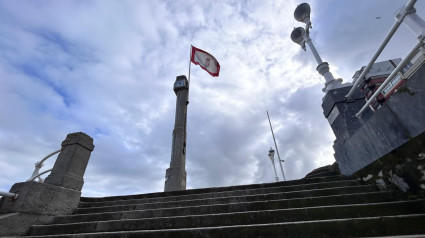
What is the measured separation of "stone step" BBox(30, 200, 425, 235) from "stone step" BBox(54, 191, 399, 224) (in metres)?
0.37

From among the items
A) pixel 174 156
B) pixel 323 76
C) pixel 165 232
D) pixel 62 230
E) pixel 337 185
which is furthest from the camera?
pixel 174 156

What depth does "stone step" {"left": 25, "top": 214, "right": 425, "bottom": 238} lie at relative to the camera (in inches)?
83.9

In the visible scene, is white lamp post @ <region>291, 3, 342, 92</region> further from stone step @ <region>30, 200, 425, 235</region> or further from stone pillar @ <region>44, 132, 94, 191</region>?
stone pillar @ <region>44, 132, 94, 191</region>

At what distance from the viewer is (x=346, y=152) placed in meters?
3.87

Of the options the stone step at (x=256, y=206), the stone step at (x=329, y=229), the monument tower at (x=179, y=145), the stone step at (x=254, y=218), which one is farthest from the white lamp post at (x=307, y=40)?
the monument tower at (x=179, y=145)

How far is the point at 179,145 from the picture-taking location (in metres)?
9.49

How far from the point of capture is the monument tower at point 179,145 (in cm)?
848

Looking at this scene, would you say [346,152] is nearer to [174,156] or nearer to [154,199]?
[154,199]

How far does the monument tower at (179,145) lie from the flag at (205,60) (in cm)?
155

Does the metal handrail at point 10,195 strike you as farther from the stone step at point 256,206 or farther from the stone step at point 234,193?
the stone step at point 234,193

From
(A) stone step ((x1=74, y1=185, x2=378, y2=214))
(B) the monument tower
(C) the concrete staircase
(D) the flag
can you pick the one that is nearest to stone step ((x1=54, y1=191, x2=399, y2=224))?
(C) the concrete staircase

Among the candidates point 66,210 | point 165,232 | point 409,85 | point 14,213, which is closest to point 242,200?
point 165,232

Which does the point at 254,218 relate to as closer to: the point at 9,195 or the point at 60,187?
the point at 60,187

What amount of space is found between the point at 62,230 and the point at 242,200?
11.2 feet
